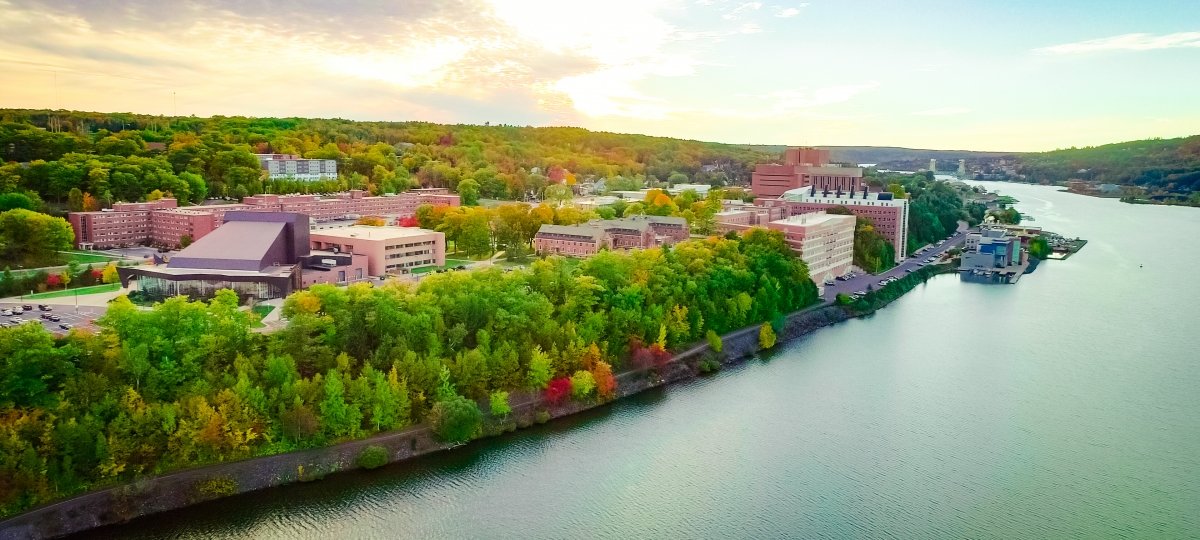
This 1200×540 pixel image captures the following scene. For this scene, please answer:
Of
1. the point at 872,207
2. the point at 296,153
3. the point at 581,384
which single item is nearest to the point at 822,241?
the point at 872,207

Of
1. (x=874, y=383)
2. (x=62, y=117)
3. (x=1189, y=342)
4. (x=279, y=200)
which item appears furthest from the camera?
(x=62, y=117)

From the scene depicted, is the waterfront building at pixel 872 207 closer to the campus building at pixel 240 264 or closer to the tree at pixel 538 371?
the campus building at pixel 240 264

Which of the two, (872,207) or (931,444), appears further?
(872,207)

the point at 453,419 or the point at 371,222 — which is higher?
the point at 371,222

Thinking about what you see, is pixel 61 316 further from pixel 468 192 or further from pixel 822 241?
pixel 468 192

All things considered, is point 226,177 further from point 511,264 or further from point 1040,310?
point 1040,310

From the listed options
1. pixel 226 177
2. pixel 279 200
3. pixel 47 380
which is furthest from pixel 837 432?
pixel 226 177
